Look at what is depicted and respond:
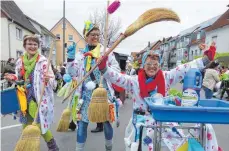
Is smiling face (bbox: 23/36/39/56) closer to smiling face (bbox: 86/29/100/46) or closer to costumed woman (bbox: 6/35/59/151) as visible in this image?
costumed woman (bbox: 6/35/59/151)

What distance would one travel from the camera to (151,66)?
295 cm

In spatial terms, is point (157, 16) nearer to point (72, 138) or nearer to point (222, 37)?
point (72, 138)

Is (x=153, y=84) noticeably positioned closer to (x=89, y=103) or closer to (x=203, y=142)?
(x=203, y=142)

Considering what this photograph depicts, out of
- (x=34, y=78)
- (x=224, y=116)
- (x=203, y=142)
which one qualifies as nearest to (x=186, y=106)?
(x=224, y=116)

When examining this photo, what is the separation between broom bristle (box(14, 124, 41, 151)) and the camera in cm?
299

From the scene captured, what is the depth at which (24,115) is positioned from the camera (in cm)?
374

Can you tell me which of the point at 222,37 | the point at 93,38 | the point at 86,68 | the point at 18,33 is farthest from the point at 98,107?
the point at 222,37

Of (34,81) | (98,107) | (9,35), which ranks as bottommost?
(98,107)

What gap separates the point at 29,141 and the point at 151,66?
1.49m

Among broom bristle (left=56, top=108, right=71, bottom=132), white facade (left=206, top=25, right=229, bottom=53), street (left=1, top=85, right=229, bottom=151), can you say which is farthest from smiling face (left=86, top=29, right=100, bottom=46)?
white facade (left=206, top=25, right=229, bottom=53)

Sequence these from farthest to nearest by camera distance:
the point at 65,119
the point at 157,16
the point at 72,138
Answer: the point at 72,138
the point at 65,119
the point at 157,16

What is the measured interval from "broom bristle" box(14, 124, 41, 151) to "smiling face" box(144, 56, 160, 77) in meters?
1.35

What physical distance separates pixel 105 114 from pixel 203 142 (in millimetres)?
1245

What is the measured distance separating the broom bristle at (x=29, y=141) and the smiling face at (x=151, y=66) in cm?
135
